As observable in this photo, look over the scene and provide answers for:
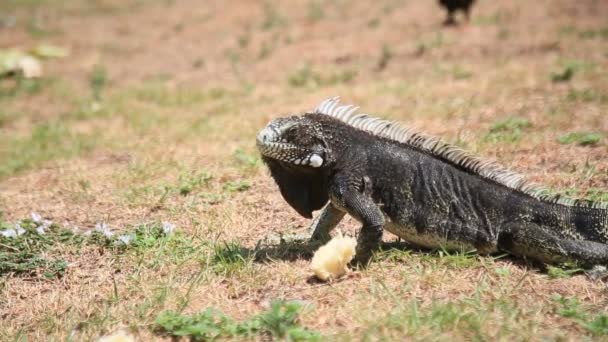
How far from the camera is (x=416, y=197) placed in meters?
5.01

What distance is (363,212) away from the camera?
15.6 feet

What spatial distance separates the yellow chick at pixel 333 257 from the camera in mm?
4562

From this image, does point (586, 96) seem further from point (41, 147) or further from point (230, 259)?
point (41, 147)

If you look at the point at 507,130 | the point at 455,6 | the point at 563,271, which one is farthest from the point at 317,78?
the point at 563,271

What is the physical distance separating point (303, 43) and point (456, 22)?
3546mm

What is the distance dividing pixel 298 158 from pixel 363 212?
0.61 meters

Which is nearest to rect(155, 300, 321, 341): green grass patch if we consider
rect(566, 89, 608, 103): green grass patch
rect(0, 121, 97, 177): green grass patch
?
rect(0, 121, 97, 177): green grass patch

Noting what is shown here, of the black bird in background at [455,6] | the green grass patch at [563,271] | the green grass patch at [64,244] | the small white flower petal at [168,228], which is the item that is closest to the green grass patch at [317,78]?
the black bird in background at [455,6]

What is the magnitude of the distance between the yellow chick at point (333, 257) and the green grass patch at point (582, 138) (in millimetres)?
3763

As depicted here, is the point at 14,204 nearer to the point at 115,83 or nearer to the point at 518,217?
the point at 518,217

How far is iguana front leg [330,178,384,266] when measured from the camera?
4.73 m

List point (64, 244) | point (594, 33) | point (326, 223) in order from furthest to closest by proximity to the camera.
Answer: point (594, 33) → point (64, 244) → point (326, 223)

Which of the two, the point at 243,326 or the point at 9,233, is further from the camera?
the point at 9,233

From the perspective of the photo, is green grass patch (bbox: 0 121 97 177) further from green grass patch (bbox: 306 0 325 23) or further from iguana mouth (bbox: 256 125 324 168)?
green grass patch (bbox: 306 0 325 23)
